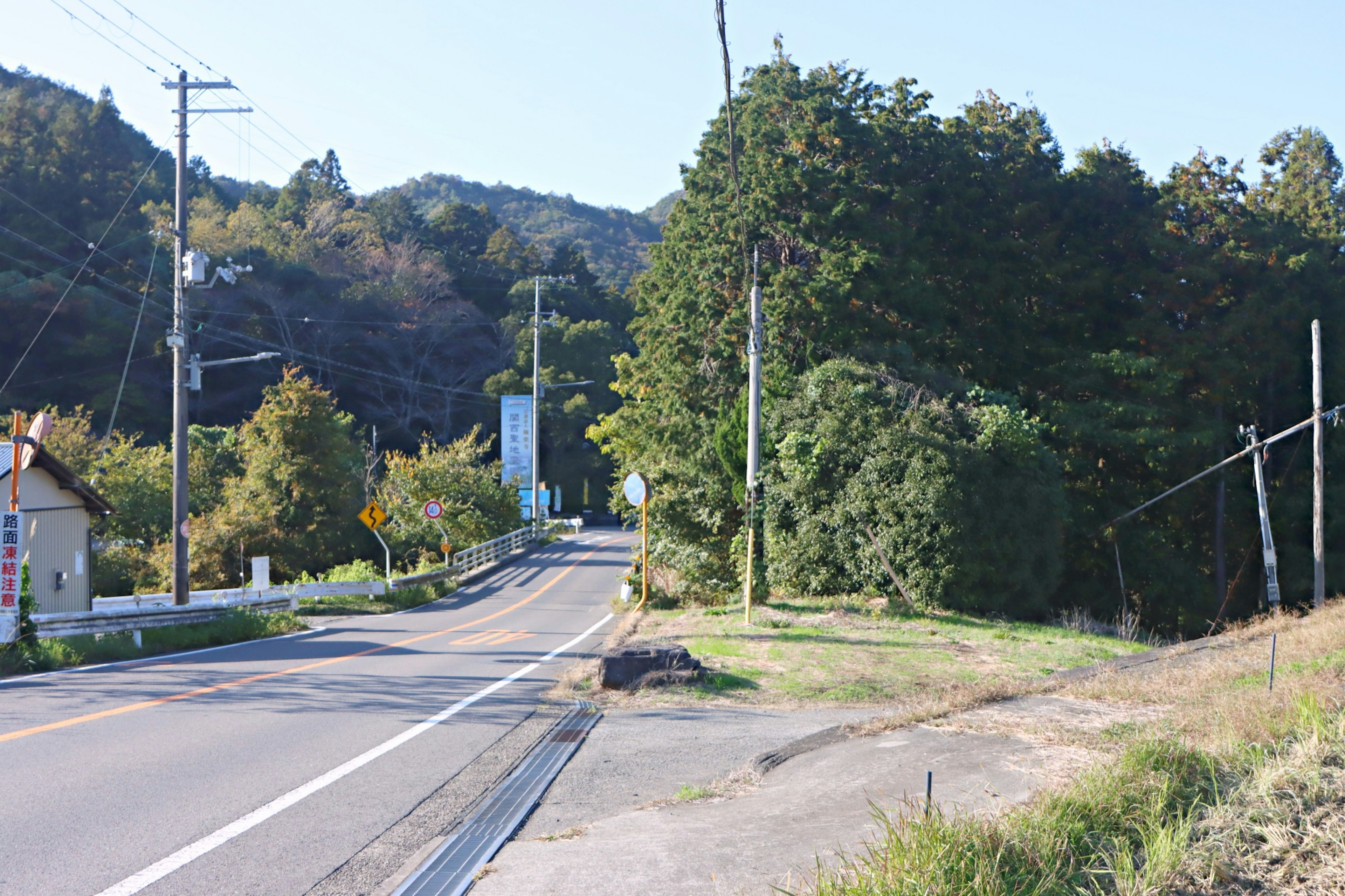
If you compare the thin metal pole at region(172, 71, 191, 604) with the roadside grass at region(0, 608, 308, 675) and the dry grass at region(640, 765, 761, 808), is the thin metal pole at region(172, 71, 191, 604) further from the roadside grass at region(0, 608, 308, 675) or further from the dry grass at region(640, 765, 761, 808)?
the dry grass at region(640, 765, 761, 808)

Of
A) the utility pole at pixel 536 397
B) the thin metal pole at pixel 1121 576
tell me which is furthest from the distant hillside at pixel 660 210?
the thin metal pole at pixel 1121 576

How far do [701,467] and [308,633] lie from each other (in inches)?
462

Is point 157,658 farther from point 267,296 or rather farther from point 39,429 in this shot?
point 267,296

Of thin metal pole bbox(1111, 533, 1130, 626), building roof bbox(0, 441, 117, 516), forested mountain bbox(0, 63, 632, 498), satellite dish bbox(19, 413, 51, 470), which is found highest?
forested mountain bbox(0, 63, 632, 498)

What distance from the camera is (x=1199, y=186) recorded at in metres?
36.1

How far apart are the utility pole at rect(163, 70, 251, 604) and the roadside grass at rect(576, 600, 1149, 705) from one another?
435 inches

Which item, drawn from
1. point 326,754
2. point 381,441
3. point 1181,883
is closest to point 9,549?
point 326,754

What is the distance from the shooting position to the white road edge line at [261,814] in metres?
5.31

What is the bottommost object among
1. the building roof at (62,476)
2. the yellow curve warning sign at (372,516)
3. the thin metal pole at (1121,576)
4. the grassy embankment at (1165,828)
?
the thin metal pole at (1121,576)

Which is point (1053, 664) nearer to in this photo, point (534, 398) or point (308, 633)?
point (308, 633)

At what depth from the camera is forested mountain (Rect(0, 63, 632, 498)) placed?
51875 millimetres

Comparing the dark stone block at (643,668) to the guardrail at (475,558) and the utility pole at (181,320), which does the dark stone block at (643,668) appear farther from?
the guardrail at (475,558)

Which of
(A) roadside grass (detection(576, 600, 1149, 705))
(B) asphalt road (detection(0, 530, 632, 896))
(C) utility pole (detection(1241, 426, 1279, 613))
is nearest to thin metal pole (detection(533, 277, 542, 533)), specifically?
(A) roadside grass (detection(576, 600, 1149, 705))

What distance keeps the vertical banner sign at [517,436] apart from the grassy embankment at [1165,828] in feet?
169
